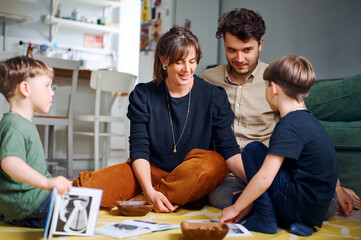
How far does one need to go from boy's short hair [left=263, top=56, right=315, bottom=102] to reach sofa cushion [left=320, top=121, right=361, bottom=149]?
2.33 feet

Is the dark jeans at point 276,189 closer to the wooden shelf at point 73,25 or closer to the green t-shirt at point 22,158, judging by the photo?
the green t-shirt at point 22,158

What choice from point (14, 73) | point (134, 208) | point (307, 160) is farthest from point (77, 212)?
point (307, 160)

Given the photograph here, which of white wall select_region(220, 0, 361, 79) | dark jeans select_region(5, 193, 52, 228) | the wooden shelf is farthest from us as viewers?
the wooden shelf

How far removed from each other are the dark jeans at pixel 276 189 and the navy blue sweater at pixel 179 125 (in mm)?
274

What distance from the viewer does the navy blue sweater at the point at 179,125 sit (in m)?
1.67

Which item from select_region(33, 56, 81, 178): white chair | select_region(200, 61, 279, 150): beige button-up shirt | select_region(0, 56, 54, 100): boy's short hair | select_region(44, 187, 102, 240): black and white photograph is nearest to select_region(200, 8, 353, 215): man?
select_region(200, 61, 279, 150): beige button-up shirt

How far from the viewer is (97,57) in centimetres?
540

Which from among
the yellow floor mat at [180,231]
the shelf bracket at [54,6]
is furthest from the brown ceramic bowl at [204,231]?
the shelf bracket at [54,6]

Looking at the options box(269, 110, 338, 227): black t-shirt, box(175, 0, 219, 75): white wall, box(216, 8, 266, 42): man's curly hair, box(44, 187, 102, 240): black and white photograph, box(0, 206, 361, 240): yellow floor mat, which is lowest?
box(0, 206, 361, 240): yellow floor mat

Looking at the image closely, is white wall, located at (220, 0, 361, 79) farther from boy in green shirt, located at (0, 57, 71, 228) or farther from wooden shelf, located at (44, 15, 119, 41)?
wooden shelf, located at (44, 15, 119, 41)

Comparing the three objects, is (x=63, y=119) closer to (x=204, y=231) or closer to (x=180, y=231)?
(x=180, y=231)

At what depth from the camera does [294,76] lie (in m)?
1.26

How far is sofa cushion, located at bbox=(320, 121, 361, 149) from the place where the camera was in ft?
6.01

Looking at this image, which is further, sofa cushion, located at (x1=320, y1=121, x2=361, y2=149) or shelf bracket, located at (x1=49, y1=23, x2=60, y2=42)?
shelf bracket, located at (x1=49, y1=23, x2=60, y2=42)
